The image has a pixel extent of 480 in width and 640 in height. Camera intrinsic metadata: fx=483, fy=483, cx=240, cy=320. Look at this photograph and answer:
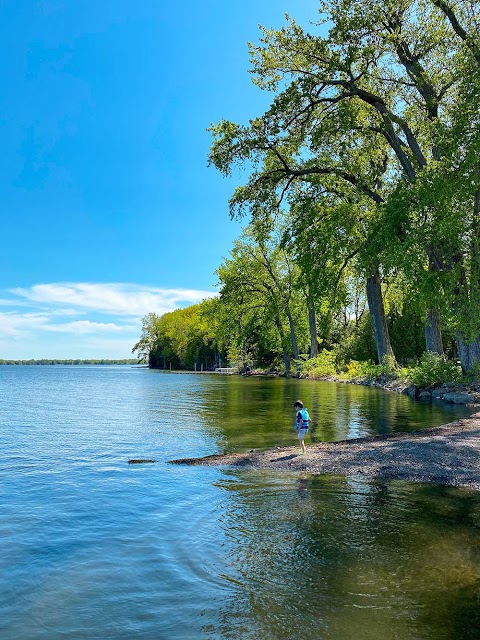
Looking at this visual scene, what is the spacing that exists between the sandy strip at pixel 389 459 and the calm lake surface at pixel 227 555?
27.9 inches

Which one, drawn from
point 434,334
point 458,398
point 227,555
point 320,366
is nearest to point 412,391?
point 434,334

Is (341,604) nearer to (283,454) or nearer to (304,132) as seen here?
(283,454)

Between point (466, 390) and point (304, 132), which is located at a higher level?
point (304, 132)

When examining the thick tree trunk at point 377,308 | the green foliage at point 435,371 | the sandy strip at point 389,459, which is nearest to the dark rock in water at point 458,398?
the green foliage at point 435,371

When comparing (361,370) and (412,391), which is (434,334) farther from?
(361,370)

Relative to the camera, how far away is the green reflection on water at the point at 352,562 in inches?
230

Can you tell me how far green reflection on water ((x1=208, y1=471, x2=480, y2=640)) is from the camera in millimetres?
5840

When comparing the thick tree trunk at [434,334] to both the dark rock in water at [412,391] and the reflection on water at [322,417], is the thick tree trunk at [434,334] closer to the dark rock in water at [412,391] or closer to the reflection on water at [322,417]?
the dark rock in water at [412,391]

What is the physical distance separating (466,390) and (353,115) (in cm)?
1682

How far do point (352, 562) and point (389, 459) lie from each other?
6.50 m

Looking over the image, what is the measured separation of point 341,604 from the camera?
628 cm

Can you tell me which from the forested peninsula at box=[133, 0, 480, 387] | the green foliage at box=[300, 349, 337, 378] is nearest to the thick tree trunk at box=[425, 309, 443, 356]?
the forested peninsula at box=[133, 0, 480, 387]

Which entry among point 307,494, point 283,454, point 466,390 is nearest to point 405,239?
point 466,390

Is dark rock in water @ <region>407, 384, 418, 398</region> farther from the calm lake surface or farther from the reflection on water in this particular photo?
the calm lake surface
